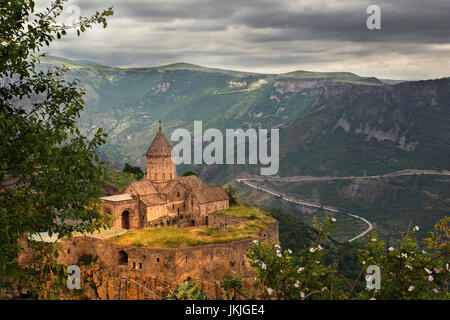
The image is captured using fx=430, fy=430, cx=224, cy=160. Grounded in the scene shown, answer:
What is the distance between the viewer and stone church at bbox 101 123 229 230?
51.2m

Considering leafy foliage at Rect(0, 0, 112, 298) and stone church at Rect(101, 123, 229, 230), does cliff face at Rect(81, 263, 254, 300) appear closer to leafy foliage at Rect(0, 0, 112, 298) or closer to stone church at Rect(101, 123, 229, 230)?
stone church at Rect(101, 123, 229, 230)

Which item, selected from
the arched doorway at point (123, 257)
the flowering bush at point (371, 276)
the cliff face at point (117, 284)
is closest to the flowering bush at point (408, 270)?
the flowering bush at point (371, 276)

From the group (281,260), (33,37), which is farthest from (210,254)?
(33,37)

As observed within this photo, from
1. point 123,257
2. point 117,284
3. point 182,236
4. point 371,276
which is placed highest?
point 371,276

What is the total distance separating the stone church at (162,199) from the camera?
168ft

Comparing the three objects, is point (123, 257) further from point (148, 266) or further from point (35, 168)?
point (35, 168)

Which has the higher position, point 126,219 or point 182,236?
point 182,236

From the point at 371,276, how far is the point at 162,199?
44062 mm

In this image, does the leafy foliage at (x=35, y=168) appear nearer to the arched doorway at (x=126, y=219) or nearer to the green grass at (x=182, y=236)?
the green grass at (x=182, y=236)

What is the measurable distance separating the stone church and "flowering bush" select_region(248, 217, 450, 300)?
37.2m

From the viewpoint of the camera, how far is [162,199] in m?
55.0

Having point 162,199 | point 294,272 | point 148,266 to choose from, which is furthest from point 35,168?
point 162,199

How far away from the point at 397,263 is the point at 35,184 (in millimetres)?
11588
